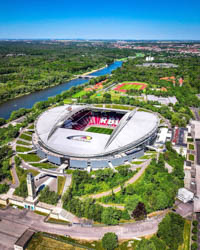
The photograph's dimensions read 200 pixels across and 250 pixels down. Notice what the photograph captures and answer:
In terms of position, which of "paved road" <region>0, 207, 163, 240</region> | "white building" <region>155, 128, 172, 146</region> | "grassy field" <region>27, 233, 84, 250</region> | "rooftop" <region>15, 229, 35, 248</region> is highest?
"white building" <region>155, 128, 172, 146</region>

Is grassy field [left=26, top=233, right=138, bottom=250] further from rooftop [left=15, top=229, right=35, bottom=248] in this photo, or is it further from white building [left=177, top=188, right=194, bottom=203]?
white building [left=177, top=188, right=194, bottom=203]

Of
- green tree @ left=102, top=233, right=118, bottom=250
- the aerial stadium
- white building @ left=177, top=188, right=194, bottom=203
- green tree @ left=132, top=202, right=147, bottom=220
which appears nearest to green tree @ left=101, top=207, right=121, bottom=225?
green tree @ left=132, top=202, right=147, bottom=220

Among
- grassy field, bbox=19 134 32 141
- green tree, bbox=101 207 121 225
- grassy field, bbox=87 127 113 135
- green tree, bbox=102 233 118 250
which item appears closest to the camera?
green tree, bbox=102 233 118 250

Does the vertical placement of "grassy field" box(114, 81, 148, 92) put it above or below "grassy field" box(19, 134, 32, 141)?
above

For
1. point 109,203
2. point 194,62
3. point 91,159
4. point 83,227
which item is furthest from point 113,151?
point 194,62

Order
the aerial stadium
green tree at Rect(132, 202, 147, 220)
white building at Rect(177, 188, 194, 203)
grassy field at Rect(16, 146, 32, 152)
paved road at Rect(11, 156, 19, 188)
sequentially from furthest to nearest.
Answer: grassy field at Rect(16, 146, 32, 152) < the aerial stadium < paved road at Rect(11, 156, 19, 188) < white building at Rect(177, 188, 194, 203) < green tree at Rect(132, 202, 147, 220)

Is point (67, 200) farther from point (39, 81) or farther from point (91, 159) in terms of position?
point (39, 81)

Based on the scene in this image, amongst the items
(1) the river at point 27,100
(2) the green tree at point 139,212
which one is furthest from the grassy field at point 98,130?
(1) the river at point 27,100
